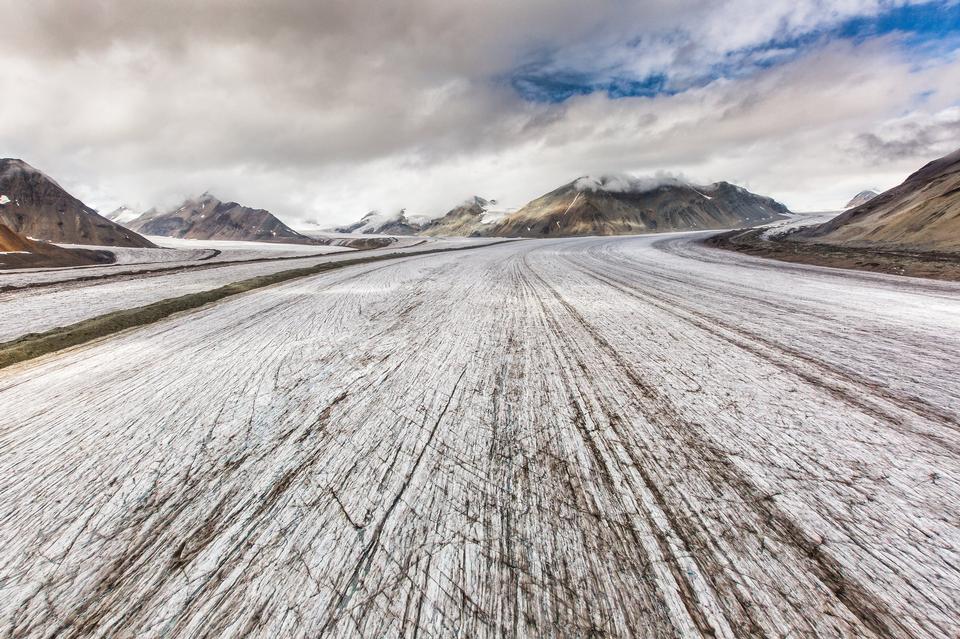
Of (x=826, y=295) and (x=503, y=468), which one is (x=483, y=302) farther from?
(x=826, y=295)

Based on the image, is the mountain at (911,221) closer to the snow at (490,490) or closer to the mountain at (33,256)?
the snow at (490,490)

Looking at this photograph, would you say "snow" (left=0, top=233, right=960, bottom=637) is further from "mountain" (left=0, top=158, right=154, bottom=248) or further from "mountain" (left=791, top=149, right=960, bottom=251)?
"mountain" (left=0, top=158, right=154, bottom=248)

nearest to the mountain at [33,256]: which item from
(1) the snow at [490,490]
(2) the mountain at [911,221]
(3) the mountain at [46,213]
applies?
(1) the snow at [490,490]

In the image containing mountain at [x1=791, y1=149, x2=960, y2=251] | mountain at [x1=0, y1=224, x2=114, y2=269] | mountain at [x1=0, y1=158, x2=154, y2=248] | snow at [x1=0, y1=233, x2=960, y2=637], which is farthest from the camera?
mountain at [x1=0, y1=158, x2=154, y2=248]

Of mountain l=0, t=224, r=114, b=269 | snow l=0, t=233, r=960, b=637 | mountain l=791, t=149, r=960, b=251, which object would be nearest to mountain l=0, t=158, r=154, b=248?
mountain l=0, t=224, r=114, b=269

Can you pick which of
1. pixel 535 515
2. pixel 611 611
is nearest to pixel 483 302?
pixel 535 515

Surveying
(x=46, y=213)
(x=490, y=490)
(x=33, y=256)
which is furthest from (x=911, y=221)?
(x=46, y=213)
